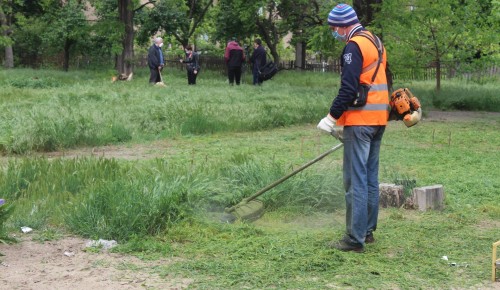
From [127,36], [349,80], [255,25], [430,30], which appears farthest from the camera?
[255,25]

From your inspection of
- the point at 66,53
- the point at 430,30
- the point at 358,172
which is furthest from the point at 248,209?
the point at 66,53

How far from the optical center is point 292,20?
1325 inches

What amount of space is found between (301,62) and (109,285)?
3376 cm

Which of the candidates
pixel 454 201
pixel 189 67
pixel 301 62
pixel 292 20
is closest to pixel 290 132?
pixel 454 201

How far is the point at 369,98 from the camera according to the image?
5.69 meters

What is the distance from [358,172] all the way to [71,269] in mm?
2214

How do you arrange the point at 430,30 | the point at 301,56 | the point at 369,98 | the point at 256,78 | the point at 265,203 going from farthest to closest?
the point at 301,56 < the point at 256,78 < the point at 430,30 < the point at 265,203 < the point at 369,98

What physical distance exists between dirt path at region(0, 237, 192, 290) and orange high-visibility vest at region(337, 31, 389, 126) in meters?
1.74

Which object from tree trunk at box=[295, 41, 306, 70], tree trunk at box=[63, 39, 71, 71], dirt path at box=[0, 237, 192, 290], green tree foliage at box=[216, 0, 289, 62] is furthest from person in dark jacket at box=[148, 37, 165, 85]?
dirt path at box=[0, 237, 192, 290]

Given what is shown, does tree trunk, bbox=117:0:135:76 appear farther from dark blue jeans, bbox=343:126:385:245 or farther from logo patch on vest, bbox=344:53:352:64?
logo patch on vest, bbox=344:53:352:64

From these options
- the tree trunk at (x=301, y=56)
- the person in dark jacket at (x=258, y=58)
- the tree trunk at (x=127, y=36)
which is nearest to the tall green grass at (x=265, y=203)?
the person in dark jacket at (x=258, y=58)

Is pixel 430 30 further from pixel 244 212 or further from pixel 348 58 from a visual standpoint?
pixel 348 58

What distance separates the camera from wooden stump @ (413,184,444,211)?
7148 millimetres

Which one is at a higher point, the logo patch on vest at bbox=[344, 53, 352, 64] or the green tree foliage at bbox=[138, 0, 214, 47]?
the green tree foliage at bbox=[138, 0, 214, 47]
